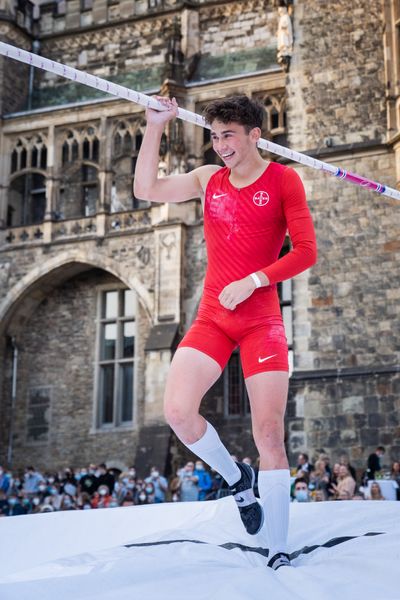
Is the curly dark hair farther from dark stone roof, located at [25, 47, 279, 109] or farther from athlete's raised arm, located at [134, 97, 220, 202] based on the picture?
dark stone roof, located at [25, 47, 279, 109]

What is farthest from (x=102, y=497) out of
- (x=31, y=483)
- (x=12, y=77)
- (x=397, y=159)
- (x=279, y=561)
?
(x=279, y=561)

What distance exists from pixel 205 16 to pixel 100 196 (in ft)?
15.7

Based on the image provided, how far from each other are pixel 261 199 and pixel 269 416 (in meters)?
0.91

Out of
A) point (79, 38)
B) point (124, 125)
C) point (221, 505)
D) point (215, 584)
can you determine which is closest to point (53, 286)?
point (124, 125)

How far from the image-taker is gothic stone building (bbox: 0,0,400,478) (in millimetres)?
14812

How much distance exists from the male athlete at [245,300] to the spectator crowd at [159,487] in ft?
24.2

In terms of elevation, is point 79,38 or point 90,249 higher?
point 79,38

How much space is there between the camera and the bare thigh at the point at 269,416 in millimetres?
3557

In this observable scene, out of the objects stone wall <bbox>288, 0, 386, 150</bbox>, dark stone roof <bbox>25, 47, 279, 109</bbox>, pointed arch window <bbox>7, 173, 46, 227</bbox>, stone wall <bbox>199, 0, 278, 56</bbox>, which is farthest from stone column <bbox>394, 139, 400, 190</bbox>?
pointed arch window <bbox>7, 173, 46, 227</bbox>

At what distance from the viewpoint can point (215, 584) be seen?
267cm

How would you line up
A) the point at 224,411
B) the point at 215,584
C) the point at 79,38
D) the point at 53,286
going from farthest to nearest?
the point at 79,38, the point at 53,286, the point at 224,411, the point at 215,584

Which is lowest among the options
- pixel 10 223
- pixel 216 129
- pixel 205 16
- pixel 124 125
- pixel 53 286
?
pixel 216 129

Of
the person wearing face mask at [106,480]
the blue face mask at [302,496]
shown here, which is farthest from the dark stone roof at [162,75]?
the blue face mask at [302,496]

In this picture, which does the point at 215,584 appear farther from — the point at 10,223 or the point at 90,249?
the point at 10,223
